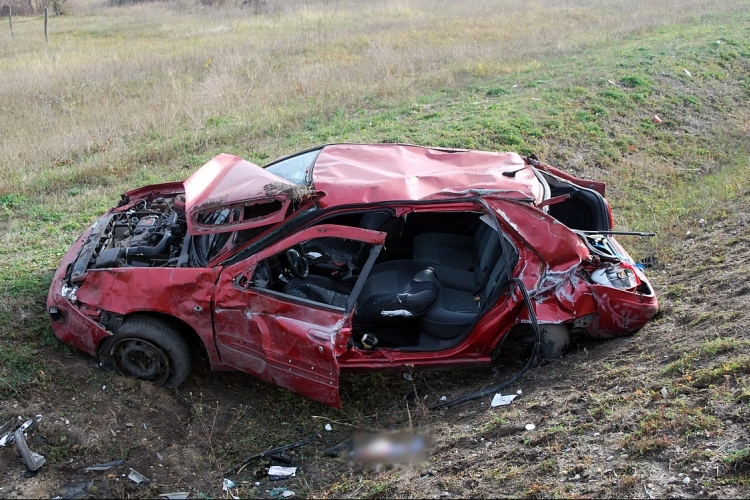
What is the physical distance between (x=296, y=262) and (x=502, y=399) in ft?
6.47

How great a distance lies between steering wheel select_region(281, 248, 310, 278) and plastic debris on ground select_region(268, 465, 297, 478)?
5.02 feet

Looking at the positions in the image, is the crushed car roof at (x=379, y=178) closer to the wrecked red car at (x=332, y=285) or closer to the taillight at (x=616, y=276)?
the wrecked red car at (x=332, y=285)

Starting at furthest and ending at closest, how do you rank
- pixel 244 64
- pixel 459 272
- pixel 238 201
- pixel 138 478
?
pixel 244 64
pixel 459 272
pixel 238 201
pixel 138 478

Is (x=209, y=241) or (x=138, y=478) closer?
(x=138, y=478)

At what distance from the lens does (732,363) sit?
4492 millimetres

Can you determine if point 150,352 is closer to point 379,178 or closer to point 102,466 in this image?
point 102,466

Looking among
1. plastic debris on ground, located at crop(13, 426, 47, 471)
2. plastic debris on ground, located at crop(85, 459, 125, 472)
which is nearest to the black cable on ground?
plastic debris on ground, located at crop(85, 459, 125, 472)

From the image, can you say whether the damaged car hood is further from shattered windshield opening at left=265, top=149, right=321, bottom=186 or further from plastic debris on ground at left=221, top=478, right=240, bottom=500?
plastic debris on ground at left=221, top=478, right=240, bottom=500

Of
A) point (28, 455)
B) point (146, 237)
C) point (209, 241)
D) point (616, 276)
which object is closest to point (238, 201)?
point (209, 241)

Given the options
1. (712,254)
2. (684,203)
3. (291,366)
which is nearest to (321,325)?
(291,366)

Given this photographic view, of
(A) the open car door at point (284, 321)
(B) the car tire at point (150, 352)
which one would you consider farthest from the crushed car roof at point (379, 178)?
(B) the car tire at point (150, 352)

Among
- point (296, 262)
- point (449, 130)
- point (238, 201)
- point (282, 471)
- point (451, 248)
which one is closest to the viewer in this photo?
point (282, 471)

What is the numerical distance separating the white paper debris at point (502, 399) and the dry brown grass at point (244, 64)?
6.95 meters

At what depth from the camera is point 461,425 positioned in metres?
4.74
